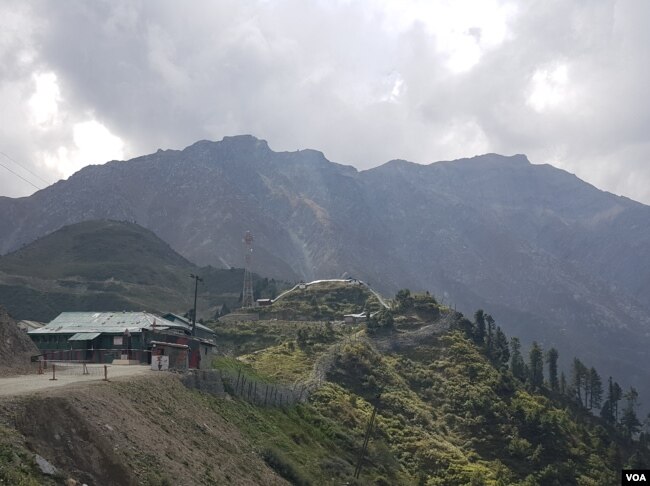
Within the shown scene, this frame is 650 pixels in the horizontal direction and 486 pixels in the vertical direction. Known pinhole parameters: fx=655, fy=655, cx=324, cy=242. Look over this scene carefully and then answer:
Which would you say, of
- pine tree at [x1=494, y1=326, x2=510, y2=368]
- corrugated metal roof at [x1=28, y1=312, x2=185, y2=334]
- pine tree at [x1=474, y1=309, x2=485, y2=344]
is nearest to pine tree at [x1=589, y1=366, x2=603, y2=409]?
pine tree at [x1=494, y1=326, x2=510, y2=368]

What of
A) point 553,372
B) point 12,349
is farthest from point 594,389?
point 12,349

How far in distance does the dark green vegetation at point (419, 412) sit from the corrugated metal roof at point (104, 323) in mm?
9362

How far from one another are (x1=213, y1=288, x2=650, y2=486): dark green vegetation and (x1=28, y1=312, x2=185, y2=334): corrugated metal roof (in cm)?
936

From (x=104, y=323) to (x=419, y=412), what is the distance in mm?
38878

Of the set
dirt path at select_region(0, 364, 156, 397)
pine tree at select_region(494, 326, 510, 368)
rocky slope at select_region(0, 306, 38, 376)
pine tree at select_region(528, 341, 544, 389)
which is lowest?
pine tree at select_region(528, 341, 544, 389)

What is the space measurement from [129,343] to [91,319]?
30.5ft

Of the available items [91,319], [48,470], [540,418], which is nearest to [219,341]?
[91,319]

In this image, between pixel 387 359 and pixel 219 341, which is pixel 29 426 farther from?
pixel 219 341

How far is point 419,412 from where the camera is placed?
8081cm

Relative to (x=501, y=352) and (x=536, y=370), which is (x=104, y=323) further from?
(x=536, y=370)

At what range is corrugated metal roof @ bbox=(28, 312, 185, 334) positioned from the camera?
217ft

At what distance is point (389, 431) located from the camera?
232ft

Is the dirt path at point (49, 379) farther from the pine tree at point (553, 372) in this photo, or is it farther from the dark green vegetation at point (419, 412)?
the pine tree at point (553, 372)

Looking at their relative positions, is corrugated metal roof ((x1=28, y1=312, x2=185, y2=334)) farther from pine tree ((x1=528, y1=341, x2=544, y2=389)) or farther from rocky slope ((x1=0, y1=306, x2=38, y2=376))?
pine tree ((x1=528, y1=341, x2=544, y2=389))
